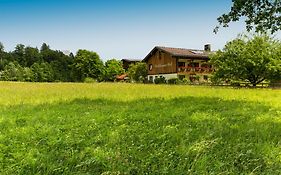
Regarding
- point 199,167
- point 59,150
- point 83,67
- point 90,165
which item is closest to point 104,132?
point 59,150

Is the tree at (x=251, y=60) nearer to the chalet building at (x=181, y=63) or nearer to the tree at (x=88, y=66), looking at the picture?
the chalet building at (x=181, y=63)

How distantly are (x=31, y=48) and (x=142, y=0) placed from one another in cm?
9331

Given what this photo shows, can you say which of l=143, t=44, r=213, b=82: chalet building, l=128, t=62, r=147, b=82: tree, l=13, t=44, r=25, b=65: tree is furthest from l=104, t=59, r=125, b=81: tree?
l=13, t=44, r=25, b=65: tree

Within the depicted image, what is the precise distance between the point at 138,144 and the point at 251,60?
3062 centimetres

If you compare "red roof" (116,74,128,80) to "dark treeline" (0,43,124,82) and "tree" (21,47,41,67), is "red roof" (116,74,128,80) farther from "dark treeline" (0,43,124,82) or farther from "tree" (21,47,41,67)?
"tree" (21,47,41,67)

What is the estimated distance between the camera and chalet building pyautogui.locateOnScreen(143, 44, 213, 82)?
5481 cm

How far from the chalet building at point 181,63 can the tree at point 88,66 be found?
936 inches

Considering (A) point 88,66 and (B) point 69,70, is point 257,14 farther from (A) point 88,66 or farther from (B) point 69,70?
(B) point 69,70

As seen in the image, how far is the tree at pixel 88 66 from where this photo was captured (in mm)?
80500

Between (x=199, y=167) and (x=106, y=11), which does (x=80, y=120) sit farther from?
(x=106, y=11)

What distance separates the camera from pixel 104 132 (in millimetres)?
7434

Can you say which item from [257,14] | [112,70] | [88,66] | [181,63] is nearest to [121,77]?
[112,70]

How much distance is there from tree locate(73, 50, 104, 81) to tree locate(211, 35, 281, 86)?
4680 centimetres

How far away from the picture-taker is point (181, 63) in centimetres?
5669
